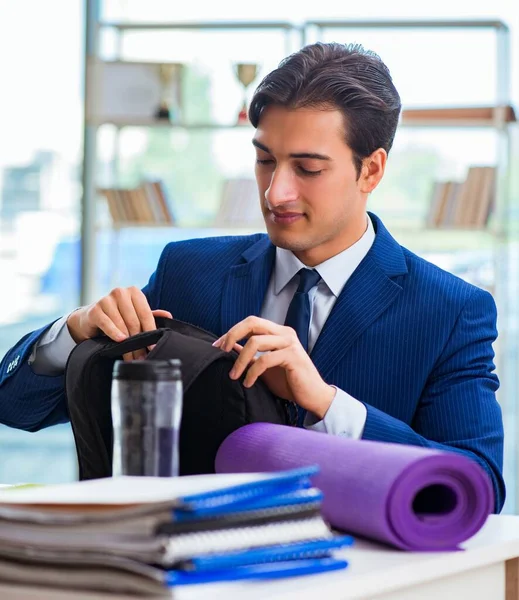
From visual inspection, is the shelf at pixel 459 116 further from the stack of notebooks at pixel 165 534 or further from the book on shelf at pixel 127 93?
the stack of notebooks at pixel 165 534

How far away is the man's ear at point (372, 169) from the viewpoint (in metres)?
2.30

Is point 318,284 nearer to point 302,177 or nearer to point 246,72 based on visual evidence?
point 302,177

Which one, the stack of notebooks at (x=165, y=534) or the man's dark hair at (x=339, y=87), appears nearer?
the stack of notebooks at (x=165, y=534)

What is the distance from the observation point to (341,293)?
7.02 ft

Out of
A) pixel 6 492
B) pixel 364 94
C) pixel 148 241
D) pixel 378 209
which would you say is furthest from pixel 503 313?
pixel 6 492

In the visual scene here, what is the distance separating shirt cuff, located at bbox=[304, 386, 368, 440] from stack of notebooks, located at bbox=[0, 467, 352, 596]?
597 millimetres

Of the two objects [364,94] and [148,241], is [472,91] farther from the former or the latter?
[364,94]

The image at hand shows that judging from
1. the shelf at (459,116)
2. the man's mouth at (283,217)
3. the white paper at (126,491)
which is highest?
the shelf at (459,116)

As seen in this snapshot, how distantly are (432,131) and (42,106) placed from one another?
206cm

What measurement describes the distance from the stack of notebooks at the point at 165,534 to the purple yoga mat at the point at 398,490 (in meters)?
0.11

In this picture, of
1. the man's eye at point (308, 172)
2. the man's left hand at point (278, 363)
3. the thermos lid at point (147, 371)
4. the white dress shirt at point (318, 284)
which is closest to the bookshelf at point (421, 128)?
the white dress shirt at point (318, 284)

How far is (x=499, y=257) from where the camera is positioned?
4.54m

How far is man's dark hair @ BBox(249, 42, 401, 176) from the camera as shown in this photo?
2.16 metres

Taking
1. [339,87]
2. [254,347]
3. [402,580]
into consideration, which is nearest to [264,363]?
[254,347]
